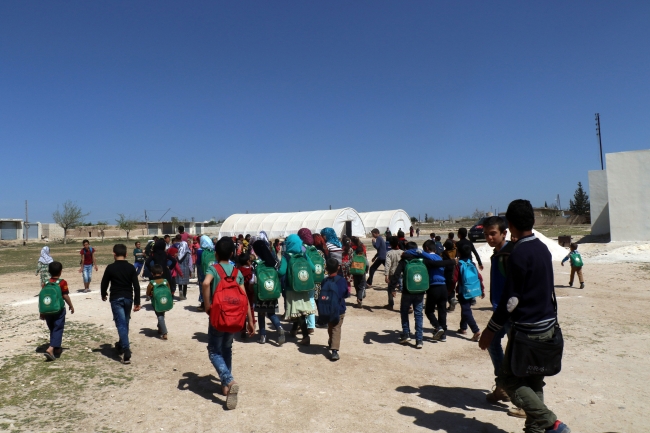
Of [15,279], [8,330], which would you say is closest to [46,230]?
[15,279]

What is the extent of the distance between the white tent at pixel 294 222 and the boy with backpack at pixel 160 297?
3466 cm

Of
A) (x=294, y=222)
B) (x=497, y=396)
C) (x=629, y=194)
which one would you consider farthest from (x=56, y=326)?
(x=294, y=222)

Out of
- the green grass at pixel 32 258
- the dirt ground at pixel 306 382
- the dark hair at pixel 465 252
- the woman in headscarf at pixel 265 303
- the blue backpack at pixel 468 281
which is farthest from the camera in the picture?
the green grass at pixel 32 258

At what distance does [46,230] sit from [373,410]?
227 ft

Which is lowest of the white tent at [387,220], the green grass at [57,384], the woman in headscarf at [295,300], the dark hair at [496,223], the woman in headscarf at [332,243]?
the green grass at [57,384]

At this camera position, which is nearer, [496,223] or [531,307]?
[531,307]

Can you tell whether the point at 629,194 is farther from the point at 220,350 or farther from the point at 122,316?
the point at 122,316

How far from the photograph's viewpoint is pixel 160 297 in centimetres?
786

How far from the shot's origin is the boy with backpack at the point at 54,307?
21.2 feet

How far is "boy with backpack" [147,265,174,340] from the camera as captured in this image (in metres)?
7.84

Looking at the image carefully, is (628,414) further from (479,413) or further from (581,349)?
(581,349)

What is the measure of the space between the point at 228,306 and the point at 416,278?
129 inches

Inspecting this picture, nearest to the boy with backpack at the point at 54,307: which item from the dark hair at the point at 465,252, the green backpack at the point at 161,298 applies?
the green backpack at the point at 161,298

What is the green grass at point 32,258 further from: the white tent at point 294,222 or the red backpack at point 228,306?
the red backpack at point 228,306
